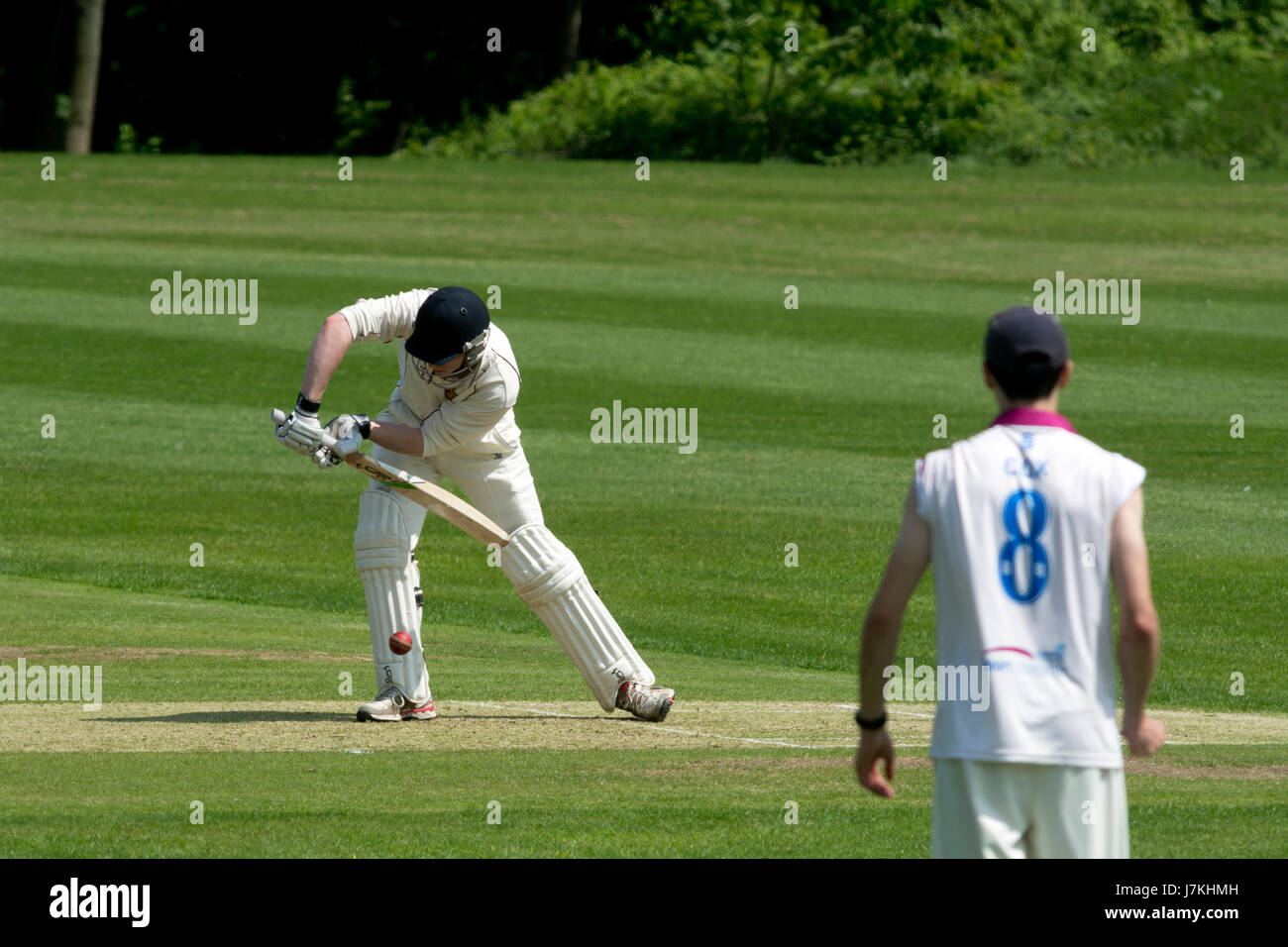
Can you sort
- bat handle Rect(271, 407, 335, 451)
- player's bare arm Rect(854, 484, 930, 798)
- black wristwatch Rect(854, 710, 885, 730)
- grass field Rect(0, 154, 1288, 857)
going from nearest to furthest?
player's bare arm Rect(854, 484, 930, 798) < black wristwatch Rect(854, 710, 885, 730) < grass field Rect(0, 154, 1288, 857) < bat handle Rect(271, 407, 335, 451)

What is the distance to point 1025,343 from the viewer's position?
15.2 feet

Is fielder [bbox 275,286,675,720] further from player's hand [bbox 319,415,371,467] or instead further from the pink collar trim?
the pink collar trim

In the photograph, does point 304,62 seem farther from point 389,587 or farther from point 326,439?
point 326,439

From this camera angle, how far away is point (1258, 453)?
1928 centimetres

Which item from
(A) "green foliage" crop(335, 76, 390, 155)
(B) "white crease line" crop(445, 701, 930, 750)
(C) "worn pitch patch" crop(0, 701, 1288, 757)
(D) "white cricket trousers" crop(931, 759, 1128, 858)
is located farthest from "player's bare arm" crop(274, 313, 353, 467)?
(A) "green foliage" crop(335, 76, 390, 155)

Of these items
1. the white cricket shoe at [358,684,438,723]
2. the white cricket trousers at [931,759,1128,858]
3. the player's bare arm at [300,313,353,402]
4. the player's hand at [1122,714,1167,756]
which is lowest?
the white cricket shoe at [358,684,438,723]

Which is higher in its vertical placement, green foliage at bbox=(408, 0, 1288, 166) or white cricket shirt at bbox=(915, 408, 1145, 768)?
green foliage at bbox=(408, 0, 1288, 166)

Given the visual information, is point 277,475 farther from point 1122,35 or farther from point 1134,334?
point 1122,35

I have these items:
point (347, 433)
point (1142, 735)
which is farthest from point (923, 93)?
point (1142, 735)

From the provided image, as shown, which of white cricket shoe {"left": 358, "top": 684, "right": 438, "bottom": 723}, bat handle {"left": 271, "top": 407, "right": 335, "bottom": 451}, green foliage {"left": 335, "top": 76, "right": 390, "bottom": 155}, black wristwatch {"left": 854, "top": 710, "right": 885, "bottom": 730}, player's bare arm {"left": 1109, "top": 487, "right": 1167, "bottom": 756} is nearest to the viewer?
player's bare arm {"left": 1109, "top": 487, "right": 1167, "bottom": 756}

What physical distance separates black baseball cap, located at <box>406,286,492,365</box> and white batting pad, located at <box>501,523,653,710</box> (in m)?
0.96

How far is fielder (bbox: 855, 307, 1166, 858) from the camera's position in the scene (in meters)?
A: 4.54

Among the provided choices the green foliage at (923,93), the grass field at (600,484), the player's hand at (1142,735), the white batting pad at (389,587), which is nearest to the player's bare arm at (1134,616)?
the player's hand at (1142,735)
